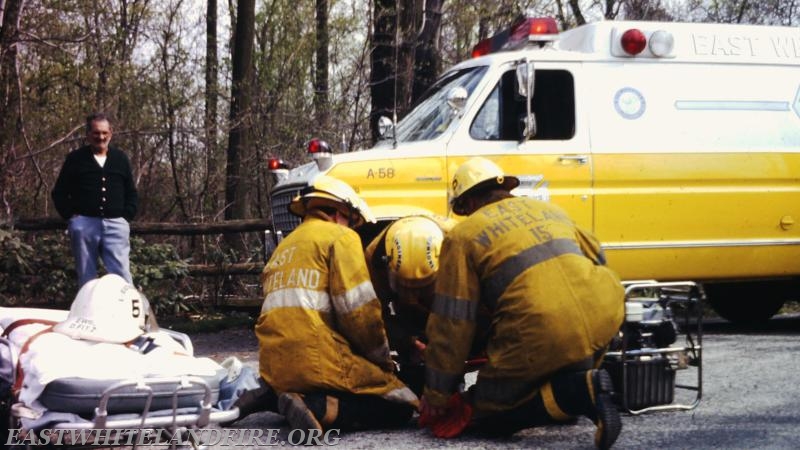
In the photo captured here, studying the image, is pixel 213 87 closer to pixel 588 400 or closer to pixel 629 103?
pixel 629 103

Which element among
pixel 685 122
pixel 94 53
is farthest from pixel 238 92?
pixel 685 122

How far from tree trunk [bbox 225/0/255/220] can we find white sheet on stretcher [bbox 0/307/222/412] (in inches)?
441

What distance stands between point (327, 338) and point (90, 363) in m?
1.34

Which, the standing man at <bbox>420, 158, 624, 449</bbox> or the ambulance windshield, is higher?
the ambulance windshield

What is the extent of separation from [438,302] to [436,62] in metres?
9.13

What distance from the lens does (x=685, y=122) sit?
888 cm

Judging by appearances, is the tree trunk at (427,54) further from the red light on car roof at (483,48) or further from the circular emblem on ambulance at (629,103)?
→ the circular emblem on ambulance at (629,103)

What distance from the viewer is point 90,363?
438cm

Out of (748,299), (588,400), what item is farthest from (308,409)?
(748,299)

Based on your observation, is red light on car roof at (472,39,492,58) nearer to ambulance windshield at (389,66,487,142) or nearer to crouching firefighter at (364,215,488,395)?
ambulance windshield at (389,66,487,142)

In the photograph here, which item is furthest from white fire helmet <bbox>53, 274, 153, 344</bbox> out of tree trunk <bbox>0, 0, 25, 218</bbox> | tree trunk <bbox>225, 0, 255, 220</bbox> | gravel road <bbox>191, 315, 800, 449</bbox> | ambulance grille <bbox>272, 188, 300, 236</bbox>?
tree trunk <bbox>225, 0, 255, 220</bbox>

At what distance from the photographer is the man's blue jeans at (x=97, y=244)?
8797 mm

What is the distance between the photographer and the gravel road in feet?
16.8

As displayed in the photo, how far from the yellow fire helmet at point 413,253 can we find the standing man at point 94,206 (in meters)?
3.85
